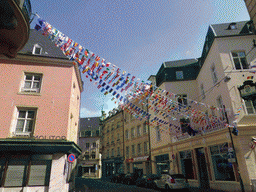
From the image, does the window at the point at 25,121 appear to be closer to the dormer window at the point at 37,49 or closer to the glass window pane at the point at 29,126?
the glass window pane at the point at 29,126

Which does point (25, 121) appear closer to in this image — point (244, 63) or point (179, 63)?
point (244, 63)

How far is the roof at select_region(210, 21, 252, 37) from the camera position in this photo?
1712cm

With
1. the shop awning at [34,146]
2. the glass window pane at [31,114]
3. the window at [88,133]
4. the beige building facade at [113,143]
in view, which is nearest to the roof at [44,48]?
the glass window pane at [31,114]

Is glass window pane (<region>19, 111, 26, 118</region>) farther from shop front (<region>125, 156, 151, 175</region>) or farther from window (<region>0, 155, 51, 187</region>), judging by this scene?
shop front (<region>125, 156, 151, 175</region>)

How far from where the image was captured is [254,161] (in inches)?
526

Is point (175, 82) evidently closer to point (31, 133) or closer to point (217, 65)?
point (217, 65)

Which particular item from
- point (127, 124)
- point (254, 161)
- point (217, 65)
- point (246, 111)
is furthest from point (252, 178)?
point (127, 124)

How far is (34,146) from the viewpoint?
12781 mm

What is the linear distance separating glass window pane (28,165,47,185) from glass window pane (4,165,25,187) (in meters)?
0.57

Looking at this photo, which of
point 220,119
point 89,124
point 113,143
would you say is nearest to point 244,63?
point 220,119

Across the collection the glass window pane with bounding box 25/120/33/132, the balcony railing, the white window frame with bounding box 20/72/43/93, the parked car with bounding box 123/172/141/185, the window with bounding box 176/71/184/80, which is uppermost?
the window with bounding box 176/71/184/80

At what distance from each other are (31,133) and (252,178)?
1563 cm

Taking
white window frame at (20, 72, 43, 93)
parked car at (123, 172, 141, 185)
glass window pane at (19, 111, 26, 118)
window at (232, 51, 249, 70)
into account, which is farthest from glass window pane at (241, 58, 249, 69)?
glass window pane at (19, 111, 26, 118)

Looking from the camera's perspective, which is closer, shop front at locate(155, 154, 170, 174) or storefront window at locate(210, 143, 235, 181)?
storefront window at locate(210, 143, 235, 181)
